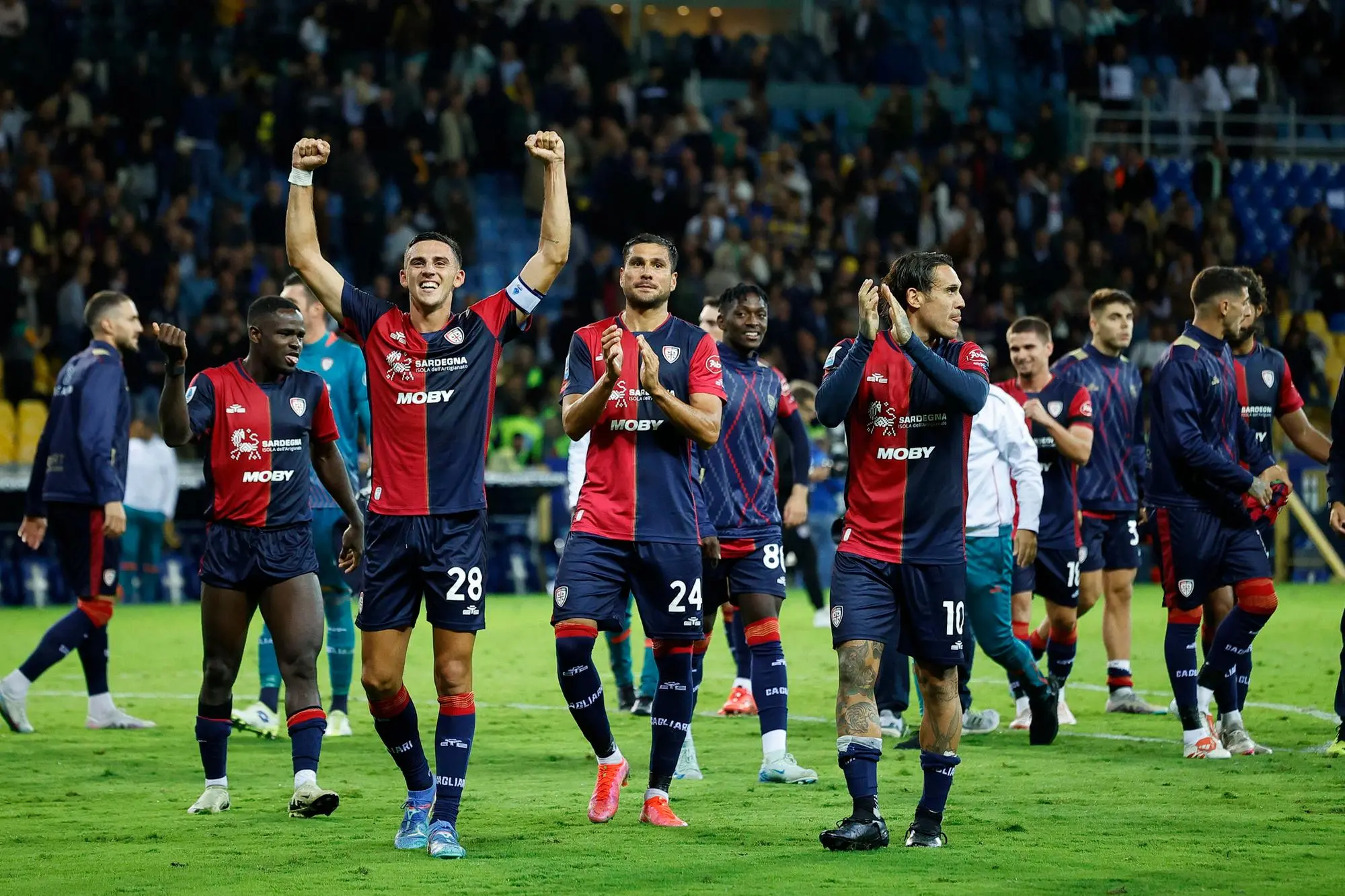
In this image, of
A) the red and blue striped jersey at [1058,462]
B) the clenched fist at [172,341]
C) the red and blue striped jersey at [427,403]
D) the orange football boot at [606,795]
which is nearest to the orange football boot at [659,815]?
the orange football boot at [606,795]

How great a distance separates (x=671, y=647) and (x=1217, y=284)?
152 inches

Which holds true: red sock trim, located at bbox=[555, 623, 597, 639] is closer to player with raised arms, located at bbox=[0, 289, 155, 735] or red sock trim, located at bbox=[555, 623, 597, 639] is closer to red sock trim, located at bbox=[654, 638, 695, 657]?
red sock trim, located at bbox=[654, 638, 695, 657]

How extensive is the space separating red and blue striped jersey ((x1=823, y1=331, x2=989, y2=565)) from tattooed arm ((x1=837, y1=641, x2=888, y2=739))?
1.24 ft

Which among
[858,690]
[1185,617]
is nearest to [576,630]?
[858,690]

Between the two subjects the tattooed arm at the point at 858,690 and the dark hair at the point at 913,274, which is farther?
the dark hair at the point at 913,274

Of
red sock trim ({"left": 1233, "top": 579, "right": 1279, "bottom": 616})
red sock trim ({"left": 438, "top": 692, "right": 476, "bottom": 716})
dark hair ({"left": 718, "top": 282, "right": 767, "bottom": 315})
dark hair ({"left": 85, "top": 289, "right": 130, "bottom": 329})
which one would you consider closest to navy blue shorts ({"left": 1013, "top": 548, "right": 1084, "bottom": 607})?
red sock trim ({"left": 1233, "top": 579, "right": 1279, "bottom": 616})

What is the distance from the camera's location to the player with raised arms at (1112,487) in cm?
1134

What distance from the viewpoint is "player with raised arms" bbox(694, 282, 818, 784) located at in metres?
8.77

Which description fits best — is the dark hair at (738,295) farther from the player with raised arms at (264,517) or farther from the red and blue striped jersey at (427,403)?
the red and blue striped jersey at (427,403)

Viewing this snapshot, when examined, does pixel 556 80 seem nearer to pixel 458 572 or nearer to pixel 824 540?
pixel 824 540

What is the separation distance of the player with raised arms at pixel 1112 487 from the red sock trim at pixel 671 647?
4.62 metres

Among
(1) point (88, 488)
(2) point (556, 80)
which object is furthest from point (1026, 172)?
(1) point (88, 488)

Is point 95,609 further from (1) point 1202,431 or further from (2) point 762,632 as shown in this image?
(1) point 1202,431

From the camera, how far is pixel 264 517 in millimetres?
8000
